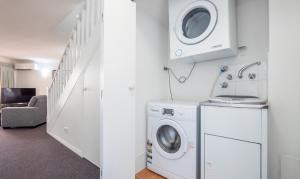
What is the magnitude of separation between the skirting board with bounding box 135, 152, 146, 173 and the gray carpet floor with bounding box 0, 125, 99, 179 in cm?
44

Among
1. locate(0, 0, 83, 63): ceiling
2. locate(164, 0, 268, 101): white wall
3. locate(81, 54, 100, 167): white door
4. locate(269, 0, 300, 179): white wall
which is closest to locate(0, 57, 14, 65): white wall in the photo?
locate(0, 0, 83, 63): ceiling

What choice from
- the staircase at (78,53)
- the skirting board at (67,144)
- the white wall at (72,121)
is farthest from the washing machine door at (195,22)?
the skirting board at (67,144)

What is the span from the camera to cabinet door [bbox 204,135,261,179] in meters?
1.13

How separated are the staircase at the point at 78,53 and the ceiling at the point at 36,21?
0.27 metres

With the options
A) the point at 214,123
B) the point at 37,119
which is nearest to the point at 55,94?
the point at 37,119

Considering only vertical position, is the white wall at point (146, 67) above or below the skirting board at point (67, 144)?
above

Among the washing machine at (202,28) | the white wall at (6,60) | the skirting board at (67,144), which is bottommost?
the skirting board at (67,144)

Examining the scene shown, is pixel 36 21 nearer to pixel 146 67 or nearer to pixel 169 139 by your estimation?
pixel 146 67

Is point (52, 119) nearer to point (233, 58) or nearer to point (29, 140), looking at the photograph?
point (29, 140)

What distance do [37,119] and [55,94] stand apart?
3.83 ft

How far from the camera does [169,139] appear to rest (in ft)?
5.56

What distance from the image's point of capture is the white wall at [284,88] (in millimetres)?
1161

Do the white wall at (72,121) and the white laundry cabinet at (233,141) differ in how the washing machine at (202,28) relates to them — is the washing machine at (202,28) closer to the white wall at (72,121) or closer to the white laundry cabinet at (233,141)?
the white laundry cabinet at (233,141)

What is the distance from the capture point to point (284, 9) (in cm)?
121
